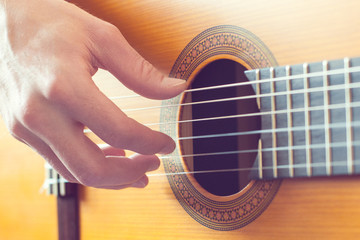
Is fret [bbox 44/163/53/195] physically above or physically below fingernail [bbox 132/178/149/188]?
above

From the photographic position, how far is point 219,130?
0.89m

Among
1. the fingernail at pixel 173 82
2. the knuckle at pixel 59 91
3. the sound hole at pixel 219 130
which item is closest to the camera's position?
the knuckle at pixel 59 91

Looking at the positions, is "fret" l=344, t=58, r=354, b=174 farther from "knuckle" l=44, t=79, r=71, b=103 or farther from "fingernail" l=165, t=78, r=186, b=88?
"knuckle" l=44, t=79, r=71, b=103

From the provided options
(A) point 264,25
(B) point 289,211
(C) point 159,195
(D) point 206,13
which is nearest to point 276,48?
(A) point 264,25

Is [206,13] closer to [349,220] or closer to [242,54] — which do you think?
[242,54]

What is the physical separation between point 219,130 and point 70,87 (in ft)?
1.22

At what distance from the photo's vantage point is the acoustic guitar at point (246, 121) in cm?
65

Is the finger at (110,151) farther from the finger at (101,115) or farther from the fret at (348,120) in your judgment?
the fret at (348,120)

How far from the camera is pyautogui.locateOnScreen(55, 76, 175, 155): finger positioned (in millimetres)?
625

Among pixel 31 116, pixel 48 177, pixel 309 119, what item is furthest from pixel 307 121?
pixel 48 177

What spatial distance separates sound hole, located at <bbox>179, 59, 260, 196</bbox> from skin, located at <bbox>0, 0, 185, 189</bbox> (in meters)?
0.12

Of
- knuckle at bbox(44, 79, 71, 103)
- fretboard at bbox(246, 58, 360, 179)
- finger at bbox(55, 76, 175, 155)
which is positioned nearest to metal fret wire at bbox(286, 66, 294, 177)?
fretboard at bbox(246, 58, 360, 179)

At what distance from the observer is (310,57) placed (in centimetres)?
69

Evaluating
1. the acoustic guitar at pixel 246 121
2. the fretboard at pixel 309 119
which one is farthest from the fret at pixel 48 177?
the fretboard at pixel 309 119
